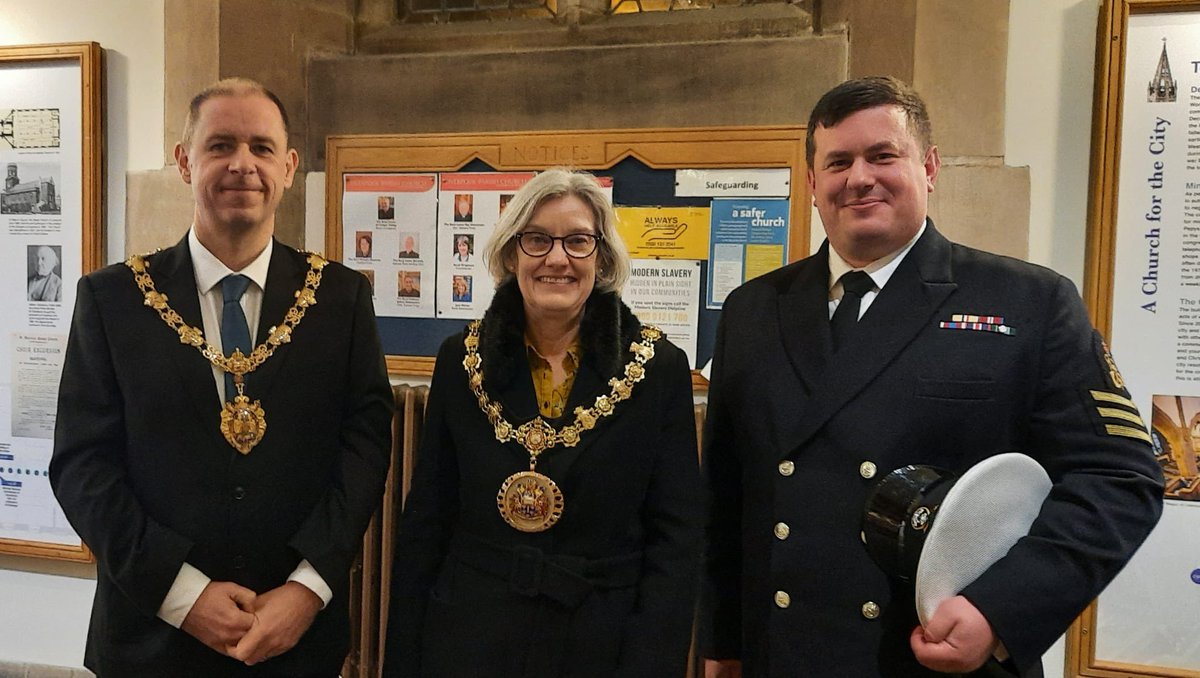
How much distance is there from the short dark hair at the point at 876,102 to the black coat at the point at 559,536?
0.49 meters

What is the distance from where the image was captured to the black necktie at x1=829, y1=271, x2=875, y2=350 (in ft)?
4.56

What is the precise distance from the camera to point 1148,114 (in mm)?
2064

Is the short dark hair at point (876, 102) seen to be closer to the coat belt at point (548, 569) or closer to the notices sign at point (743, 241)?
the coat belt at point (548, 569)

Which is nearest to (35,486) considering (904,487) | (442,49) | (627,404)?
(442,49)

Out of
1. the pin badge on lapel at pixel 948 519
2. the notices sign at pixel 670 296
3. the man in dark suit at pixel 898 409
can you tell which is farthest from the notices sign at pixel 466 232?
the pin badge on lapel at pixel 948 519

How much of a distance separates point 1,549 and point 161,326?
192 cm

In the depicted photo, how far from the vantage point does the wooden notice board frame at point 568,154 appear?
2.40 metres

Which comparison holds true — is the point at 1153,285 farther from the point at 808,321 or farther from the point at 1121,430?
the point at 808,321

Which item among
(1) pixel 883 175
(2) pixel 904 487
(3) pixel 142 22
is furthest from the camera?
(3) pixel 142 22

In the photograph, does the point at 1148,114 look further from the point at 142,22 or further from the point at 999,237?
the point at 142,22

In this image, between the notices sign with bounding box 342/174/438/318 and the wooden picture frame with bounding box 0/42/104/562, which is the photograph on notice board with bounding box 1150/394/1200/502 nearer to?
the notices sign with bounding box 342/174/438/318

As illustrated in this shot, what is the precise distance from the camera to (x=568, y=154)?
259 centimetres

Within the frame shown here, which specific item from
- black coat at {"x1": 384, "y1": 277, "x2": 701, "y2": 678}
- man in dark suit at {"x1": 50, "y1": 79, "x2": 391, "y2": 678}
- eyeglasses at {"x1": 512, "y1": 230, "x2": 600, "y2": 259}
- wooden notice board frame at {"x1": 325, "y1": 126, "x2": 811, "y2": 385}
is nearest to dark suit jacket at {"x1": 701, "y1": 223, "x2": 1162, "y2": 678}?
black coat at {"x1": 384, "y1": 277, "x2": 701, "y2": 678}

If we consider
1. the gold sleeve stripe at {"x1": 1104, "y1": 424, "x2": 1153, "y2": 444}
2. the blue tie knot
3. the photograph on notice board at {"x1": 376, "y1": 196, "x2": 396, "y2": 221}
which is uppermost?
the photograph on notice board at {"x1": 376, "y1": 196, "x2": 396, "y2": 221}
